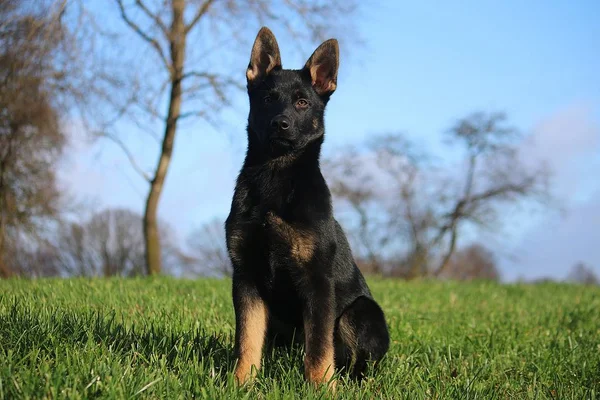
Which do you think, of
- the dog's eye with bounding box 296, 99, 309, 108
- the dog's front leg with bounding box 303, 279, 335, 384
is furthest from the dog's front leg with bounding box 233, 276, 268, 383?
the dog's eye with bounding box 296, 99, 309, 108

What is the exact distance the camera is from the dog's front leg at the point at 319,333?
428 cm

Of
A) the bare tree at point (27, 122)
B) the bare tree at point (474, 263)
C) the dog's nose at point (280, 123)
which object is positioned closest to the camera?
the dog's nose at point (280, 123)

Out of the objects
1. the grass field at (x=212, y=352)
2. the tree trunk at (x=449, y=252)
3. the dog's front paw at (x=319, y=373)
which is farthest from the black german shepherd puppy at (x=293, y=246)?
the tree trunk at (x=449, y=252)

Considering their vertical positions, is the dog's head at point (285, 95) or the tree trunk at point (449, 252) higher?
the dog's head at point (285, 95)

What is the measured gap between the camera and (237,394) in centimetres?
386

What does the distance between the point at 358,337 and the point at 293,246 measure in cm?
97

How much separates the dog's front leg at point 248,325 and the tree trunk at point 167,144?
12886 millimetres

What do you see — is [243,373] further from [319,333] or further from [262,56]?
[262,56]

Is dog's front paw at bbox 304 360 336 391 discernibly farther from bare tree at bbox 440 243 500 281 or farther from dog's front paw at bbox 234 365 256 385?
bare tree at bbox 440 243 500 281

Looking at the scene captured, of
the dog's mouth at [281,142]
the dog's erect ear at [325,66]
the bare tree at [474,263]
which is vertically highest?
the dog's erect ear at [325,66]

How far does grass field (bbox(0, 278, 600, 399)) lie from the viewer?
3.75 meters

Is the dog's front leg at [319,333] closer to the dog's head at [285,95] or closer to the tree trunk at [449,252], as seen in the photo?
the dog's head at [285,95]

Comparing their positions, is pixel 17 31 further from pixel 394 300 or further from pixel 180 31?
pixel 394 300

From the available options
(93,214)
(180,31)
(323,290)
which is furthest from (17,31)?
(93,214)
